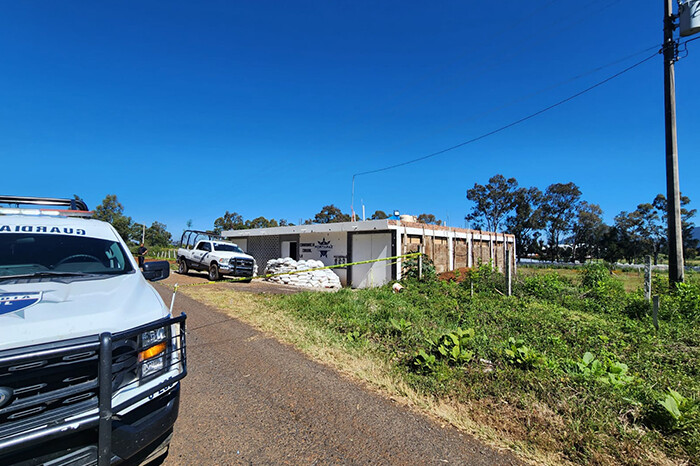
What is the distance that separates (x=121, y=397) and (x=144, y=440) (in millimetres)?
299

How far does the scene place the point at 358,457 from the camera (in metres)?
2.73

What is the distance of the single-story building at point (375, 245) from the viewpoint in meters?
15.6

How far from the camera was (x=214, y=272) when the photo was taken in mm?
16750

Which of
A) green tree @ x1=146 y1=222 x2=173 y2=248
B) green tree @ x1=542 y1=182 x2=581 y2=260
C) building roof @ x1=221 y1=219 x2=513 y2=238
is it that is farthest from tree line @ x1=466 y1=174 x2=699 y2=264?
green tree @ x1=146 y1=222 x2=173 y2=248

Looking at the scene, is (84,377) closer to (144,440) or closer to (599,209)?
(144,440)

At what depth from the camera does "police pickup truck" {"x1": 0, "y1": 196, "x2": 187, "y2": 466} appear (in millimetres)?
1725

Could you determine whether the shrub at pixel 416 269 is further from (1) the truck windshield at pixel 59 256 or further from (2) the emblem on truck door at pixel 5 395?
(2) the emblem on truck door at pixel 5 395

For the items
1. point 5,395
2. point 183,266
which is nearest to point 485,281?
point 5,395

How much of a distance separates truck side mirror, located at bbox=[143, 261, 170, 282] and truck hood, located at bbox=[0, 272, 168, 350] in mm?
779

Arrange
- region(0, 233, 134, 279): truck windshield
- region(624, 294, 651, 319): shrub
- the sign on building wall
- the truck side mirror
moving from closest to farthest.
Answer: region(0, 233, 134, 279): truck windshield, the truck side mirror, region(624, 294, 651, 319): shrub, the sign on building wall

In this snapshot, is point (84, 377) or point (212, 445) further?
point (212, 445)

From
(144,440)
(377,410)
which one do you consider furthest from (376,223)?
(144,440)

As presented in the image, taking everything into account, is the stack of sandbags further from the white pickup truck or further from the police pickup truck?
the police pickup truck

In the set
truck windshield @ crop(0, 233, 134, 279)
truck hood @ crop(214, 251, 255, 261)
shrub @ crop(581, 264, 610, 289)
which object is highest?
truck windshield @ crop(0, 233, 134, 279)
